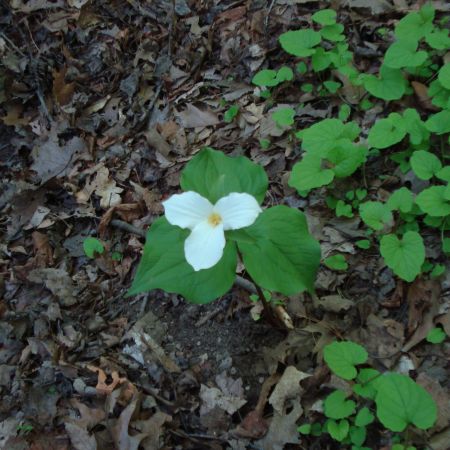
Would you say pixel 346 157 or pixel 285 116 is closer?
pixel 346 157

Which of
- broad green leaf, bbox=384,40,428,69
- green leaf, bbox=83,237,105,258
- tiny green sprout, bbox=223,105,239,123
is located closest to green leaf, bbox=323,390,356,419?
green leaf, bbox=83,237,105,258

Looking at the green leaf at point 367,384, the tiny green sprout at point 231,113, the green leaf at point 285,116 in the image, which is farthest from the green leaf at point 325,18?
the green leaf at point 367,384

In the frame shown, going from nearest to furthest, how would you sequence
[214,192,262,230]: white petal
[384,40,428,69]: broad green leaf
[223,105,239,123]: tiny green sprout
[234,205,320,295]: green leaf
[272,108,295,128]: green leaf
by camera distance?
[214,192,262,230]: white petal < [234,205,320,295]: green leaf < [384,40,428,69]: broad green leaf < [272,108,295,128]: green leaf < [223,105,239,123]: tiny green sprout

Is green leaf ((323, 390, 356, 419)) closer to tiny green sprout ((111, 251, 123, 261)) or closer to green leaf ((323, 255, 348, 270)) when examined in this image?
green leaf ((323, 255, 348, 270))

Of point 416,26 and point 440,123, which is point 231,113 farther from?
point 440,123

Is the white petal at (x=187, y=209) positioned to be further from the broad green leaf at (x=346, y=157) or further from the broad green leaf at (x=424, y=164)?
the broad green leaf at (x=424, y=164)

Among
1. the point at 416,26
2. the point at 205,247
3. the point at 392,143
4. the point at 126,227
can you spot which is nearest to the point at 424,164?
the point at 392,143

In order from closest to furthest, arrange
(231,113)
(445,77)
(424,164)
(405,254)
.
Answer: (405,254) → (424,164) → (445,77) → (231,113)
